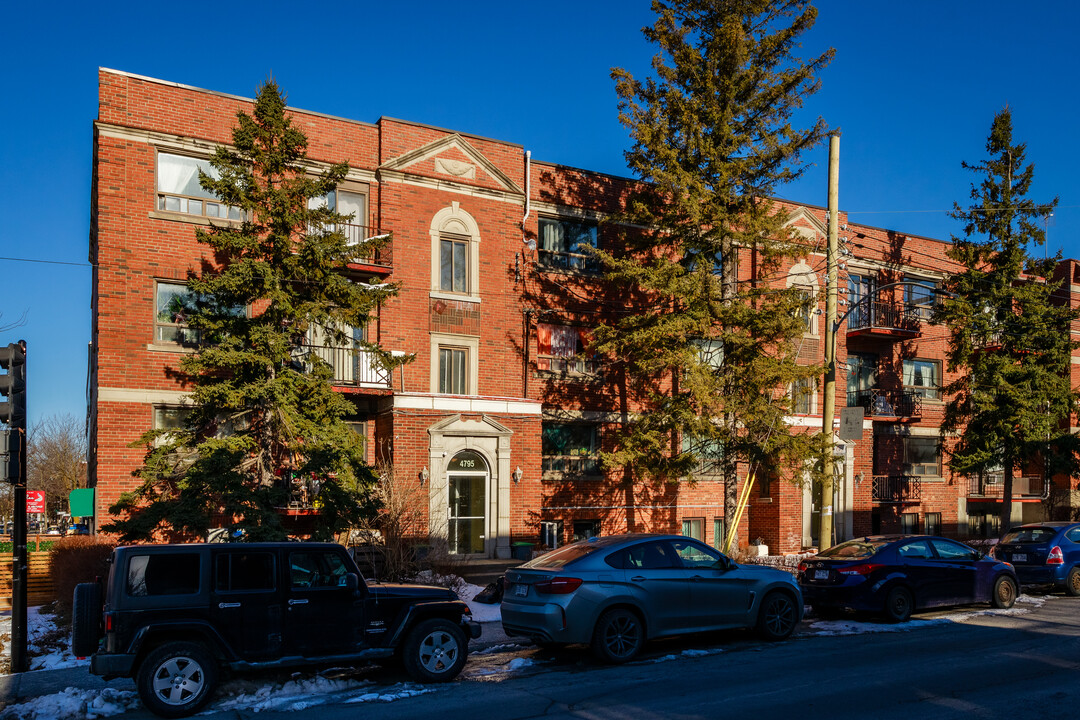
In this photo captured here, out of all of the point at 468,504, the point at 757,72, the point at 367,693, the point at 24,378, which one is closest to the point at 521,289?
the point at 468,504

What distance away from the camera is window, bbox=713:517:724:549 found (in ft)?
90.4

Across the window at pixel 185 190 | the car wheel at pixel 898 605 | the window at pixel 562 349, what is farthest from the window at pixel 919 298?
the window at pixel 185 190

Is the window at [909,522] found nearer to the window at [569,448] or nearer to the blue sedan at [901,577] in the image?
the window at [569,448]

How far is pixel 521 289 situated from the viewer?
24.6 metres

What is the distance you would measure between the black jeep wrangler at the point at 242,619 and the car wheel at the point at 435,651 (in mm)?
12

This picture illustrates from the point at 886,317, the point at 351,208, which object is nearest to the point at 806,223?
the point at 886,317

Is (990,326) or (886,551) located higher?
(990,326)

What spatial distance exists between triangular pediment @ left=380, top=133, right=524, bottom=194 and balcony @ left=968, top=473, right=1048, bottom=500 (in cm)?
2116

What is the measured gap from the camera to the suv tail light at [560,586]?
10.8 metres

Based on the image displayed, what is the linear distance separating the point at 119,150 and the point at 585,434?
45.9 feet

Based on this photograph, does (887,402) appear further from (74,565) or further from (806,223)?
(74,565)

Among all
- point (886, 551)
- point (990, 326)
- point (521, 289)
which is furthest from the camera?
point (990, 326)

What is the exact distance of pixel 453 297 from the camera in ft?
76.8

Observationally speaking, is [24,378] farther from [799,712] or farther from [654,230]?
[654,230]
